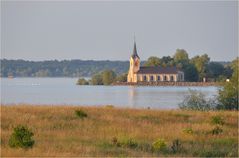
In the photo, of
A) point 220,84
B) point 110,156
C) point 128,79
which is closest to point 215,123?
point 110,156

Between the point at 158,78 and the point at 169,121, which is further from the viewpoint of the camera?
the point at 158,78

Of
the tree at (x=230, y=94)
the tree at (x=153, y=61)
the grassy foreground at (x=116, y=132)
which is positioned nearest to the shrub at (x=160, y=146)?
the grassy foreground at (x=116, y=132)

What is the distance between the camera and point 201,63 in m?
123

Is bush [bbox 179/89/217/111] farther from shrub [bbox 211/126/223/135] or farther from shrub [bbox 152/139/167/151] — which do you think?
shrub [bbox 152/139/167/151]

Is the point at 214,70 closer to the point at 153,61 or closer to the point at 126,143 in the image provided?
the point at 153,61

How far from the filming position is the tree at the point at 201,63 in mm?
122375

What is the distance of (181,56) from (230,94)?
96.8m

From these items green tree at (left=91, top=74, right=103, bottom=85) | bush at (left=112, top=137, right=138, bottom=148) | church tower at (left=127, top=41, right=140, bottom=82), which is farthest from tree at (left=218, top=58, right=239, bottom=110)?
church tower at (left=127, top=41, right=140, bottom=82)

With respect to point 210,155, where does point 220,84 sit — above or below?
above

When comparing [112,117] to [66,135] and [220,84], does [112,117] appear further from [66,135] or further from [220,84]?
[220,84]

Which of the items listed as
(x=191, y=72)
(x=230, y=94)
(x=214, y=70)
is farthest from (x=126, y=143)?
(x=191, y=72)

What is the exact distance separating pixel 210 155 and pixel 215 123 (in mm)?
6598

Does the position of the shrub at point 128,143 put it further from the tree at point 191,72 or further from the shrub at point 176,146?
the tree at point 191,72

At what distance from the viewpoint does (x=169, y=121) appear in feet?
74.4
